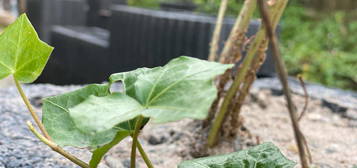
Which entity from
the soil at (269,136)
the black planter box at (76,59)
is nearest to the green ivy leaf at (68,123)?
the soil at (269,136)

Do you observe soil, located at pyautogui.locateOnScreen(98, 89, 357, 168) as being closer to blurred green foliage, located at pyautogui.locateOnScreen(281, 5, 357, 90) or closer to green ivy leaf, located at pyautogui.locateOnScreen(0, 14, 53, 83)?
green ivy leaf, located at pyautogui.locateOnScreen(0, 14, 53, 83)

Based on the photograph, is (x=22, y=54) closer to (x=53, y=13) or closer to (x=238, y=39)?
(x=238, y=39)

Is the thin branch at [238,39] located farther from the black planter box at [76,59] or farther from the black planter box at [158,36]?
the black planter box at [76,59]

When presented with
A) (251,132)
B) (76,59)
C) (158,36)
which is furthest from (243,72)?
(76,59)


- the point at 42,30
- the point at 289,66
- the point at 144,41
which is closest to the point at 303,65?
the point at 289,66

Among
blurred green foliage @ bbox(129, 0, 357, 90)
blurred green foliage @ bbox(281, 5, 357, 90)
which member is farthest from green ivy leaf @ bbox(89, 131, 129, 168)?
blurred green foliage @ bbox(281, 5, 357, 90)

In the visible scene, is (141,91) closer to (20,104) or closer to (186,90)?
(186,90)
